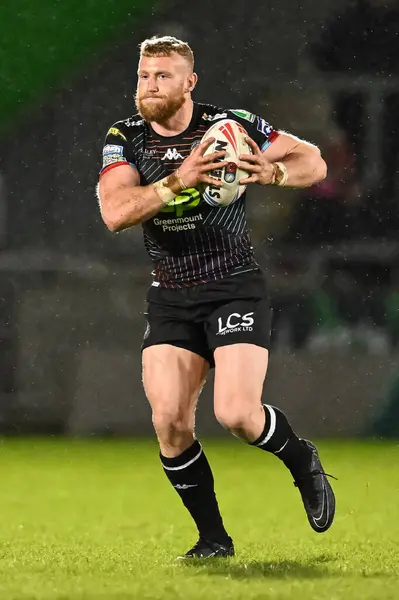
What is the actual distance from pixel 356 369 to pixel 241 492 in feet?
9.20

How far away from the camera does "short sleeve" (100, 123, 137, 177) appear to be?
630 centimetres

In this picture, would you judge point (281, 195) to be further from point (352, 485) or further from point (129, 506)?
point (129, 506)

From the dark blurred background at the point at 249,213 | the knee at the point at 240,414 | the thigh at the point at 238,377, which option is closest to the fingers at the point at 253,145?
the thigh at the point at 238,377

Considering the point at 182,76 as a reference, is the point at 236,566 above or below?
below

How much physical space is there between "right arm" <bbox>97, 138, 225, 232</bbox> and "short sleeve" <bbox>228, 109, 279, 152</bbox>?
0.39m

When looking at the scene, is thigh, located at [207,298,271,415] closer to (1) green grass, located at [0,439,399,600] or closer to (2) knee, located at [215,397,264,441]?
(2) knee, located at [215,397,264,441]

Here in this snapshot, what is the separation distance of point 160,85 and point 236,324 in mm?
1010

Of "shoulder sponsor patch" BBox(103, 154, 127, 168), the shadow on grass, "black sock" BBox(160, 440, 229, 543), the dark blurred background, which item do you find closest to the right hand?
"shoulder sponsor patch" BBox(103, 154, 127, 168)

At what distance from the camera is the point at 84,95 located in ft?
40.5

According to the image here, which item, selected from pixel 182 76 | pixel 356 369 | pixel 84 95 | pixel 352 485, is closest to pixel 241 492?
pixel 352 485

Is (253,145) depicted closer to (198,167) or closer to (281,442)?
(198,167)

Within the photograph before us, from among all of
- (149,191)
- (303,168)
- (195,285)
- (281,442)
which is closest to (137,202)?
(149,191)

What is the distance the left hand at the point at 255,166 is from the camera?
608 cm

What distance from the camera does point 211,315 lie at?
6.30 metres
